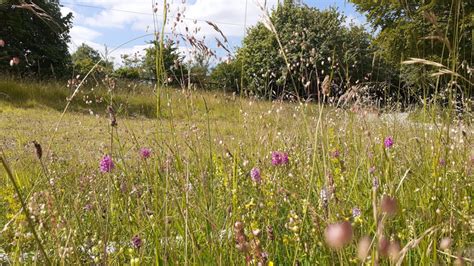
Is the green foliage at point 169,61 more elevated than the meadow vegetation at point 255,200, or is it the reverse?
the green foliage at point 169,61

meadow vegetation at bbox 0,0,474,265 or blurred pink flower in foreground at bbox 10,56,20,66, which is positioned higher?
blurred pink flower in foreground at bbox 10,56,20,66

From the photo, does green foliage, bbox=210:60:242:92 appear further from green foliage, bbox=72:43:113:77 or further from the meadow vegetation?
→ green foliage, bbox=72:43:113:77

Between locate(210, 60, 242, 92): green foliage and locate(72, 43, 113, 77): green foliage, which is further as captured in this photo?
locate(210, 60, 242, 92): green foliage

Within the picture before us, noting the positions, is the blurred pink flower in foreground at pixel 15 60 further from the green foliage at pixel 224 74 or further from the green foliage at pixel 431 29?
the green foliage at pixel 224 74

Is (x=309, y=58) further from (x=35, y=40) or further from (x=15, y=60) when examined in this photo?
(x=35, y=40)

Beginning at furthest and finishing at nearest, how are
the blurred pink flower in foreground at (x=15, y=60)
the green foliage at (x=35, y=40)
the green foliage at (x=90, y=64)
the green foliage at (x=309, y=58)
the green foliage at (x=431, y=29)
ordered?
the green foliage at (x=35, y=40) < the green foliage at (x=309, y=58) < the green foliage at (x=90, y=64) < the green foliage at (x=431, y=29) < the blurred pink flower in foreground at (x=15, y=60)

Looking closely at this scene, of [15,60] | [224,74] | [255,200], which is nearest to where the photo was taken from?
[15,60]

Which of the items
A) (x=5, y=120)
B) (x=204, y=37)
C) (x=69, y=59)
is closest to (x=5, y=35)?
(x=69, y=59)

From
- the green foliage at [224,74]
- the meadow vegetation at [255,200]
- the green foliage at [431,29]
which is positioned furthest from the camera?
the green foliage at [224,74]

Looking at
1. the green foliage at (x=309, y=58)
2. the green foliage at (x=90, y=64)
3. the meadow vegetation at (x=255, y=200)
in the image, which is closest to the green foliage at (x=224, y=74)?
the green foliage at (x=309, y=58)

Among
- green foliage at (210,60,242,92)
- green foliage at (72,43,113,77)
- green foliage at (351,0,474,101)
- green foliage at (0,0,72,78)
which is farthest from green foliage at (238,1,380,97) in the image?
green foliage at (0,0,72,78)

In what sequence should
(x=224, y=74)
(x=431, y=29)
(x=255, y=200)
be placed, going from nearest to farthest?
1. (x=255, y=200)
2. (x=431, y=29)
3. (x=224, y=74)

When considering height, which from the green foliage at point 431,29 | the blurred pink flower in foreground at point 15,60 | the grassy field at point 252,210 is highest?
the green foliage at point 431,29

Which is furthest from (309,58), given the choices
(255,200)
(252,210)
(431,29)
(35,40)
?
(35,40)
